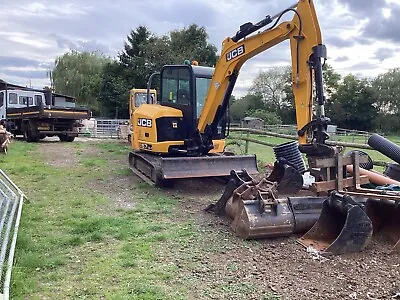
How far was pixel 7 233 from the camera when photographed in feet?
14.4

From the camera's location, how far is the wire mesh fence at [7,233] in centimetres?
349

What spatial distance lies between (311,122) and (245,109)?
46413mm

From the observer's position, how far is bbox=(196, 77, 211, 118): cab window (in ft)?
29.2

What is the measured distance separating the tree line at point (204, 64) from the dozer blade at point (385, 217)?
23.5 metres

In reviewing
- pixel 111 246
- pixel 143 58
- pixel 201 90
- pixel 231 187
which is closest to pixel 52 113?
pixel 201 90

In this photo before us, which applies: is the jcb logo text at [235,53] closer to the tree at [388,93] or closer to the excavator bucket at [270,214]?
the excavator bucket at [270,214]

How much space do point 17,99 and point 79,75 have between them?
1034 inches

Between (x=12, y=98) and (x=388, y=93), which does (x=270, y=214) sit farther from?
(x=388, y=93)

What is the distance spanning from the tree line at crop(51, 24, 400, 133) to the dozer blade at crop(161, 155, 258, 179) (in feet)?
67.9

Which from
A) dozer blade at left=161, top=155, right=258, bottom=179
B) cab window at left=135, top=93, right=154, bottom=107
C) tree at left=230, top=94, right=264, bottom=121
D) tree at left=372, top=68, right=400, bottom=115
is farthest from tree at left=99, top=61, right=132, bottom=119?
dozer blade at left=161, top=155, right=258, bottom=179

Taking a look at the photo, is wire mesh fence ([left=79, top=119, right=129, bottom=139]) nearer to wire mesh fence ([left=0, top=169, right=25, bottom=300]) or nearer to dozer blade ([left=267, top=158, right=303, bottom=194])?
wire mesh fence ([left=0, top=169, right=25, bottom=300])

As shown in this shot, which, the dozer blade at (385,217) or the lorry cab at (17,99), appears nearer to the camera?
the dozer blade at (385,217)

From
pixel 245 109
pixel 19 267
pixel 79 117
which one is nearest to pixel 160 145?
pixel 19 267

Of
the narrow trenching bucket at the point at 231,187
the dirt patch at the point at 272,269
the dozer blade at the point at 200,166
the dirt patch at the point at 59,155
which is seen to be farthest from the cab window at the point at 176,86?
the dirt patch at the point at 272,269
